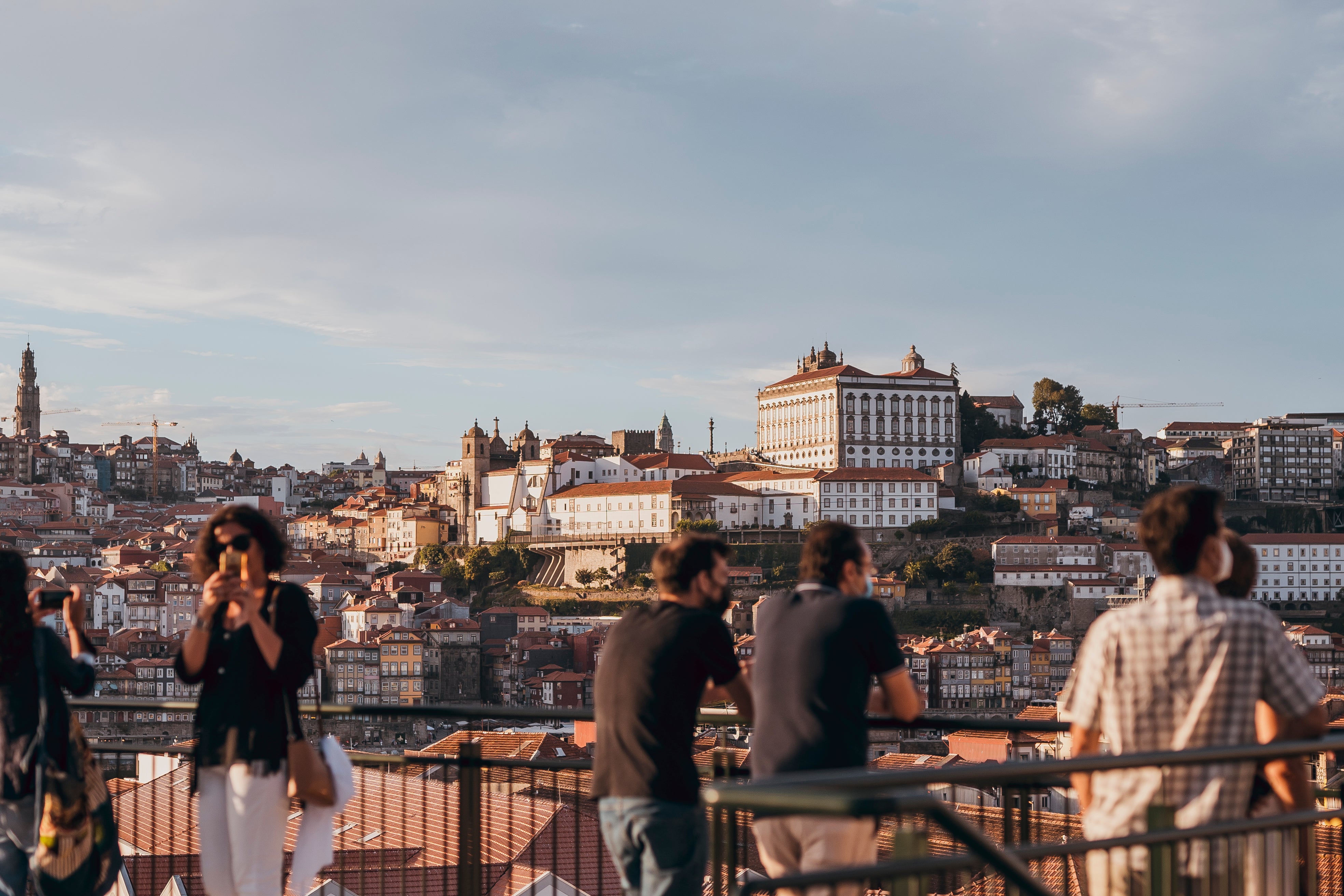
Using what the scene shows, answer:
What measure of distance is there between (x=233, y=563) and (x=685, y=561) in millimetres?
1246

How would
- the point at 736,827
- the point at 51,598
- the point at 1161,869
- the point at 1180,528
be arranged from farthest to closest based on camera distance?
the point at 51,598
the point at 736,827
the point at 1180,528
the point at 1161,869

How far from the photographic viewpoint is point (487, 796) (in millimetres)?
5160

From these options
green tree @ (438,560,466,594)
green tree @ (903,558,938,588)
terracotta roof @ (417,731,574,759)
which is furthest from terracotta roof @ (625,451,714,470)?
terracotta roof @ (417,731,574,759)

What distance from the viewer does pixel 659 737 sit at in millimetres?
3898

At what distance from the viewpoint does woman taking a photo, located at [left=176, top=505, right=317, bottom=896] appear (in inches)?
156

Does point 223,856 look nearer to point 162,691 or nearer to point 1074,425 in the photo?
point 162,691

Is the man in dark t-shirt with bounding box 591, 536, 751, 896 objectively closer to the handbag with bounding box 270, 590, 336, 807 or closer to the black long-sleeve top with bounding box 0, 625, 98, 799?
the handbag with bounding box 270, 590, 336, 807

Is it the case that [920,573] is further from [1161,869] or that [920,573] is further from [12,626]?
[1161,869]

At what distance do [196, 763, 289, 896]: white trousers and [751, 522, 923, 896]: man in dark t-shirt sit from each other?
4.34 feet

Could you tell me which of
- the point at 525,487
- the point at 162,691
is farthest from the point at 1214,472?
the point at 162,691

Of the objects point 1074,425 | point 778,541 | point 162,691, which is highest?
point 1074,425

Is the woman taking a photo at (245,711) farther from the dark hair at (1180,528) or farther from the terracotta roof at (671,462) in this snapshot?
the terracotta roof at (671,462)

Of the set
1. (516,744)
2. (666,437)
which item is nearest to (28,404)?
(666,437)

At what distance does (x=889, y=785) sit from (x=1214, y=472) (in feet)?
356
